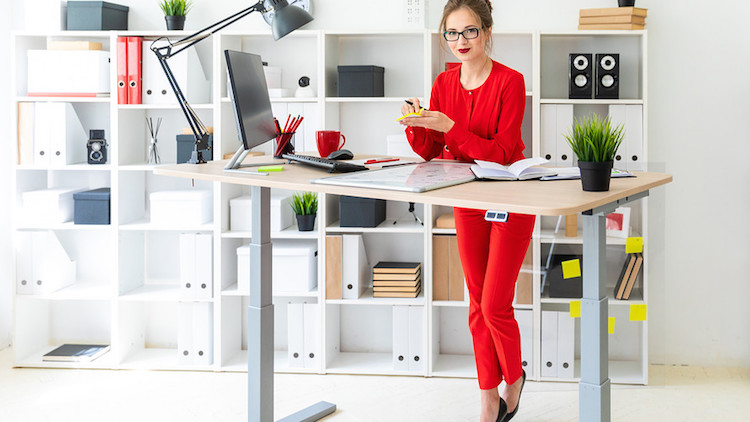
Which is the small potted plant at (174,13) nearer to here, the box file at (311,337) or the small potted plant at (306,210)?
the small potted plant at (306,210)

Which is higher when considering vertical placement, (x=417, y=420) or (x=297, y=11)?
(x=297, y=11)

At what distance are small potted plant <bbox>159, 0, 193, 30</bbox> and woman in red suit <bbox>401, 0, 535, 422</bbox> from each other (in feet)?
5.18

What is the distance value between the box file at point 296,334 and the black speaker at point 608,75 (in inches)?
70.3

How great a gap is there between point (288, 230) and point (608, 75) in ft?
5.64

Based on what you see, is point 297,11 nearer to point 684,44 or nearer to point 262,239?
point 262,239

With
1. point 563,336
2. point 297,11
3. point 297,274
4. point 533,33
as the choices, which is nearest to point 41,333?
point 297,274

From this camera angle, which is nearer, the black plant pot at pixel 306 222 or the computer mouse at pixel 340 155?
the computer mouse at pixel 340 155

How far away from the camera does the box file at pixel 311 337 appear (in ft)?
12.0

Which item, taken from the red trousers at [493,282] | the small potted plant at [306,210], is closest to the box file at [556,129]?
the red trousers at [493,282]

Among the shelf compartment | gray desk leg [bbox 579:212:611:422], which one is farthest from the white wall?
the shelf compartment

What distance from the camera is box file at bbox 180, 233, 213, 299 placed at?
369 centimetres

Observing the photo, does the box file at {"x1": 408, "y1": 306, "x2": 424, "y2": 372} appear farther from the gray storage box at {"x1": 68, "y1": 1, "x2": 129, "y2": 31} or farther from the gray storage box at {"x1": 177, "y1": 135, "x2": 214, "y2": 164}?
the gray storage box at {"x1": 68, "y1": 1, "x2": 129, "y2": 31}

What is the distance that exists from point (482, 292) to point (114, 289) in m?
1.99

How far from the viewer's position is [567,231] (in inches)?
134
